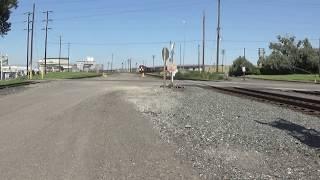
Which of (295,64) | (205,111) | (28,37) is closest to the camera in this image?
(205,111)

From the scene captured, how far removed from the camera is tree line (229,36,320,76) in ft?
447

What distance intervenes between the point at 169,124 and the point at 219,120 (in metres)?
1.74

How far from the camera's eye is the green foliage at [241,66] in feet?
459

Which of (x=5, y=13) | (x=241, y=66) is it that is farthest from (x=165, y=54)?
(x=241, y=66)

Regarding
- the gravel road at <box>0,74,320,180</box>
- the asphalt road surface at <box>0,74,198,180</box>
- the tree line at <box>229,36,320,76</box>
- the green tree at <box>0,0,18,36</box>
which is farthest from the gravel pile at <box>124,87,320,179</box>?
the tree line at <box>229,36,320,76</box>

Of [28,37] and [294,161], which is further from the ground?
[28,37]

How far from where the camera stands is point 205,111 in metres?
21.0

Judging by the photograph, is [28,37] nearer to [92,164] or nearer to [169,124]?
[169,124]

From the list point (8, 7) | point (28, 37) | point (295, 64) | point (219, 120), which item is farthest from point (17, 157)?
point (295, 64)

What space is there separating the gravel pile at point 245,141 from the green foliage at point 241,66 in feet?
390

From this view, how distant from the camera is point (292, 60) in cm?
14062

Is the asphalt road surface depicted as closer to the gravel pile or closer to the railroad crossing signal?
the gravel pile

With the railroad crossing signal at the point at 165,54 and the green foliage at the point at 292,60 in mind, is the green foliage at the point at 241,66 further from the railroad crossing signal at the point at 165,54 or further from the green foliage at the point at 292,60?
the railroad crossing signal at the point at 165,54

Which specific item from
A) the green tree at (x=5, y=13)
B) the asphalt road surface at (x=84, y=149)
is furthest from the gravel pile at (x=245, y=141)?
the green tree at (x=5, y=13)
